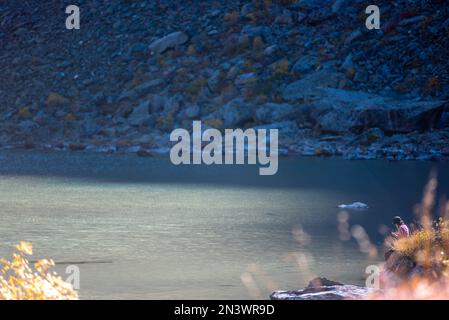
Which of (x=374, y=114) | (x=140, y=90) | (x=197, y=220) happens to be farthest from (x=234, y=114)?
(x=197, y=220)

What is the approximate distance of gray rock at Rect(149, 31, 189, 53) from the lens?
9944 cm

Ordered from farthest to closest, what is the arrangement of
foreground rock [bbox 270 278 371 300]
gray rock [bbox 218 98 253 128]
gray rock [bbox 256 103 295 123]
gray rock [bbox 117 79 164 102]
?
gray rock [bbox 117 79 164 102] → gray rock [bbox 218 98 253 128] → gray rock [bbox 256 103 295 123] → foreground rock [bbox 270 278 371 300]

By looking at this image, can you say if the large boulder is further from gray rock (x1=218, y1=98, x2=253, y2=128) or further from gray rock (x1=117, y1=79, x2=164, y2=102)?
gray rock (x1=117, y1=79, x2=164, y2=102)

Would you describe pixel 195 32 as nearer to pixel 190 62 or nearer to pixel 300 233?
pixel 190 62

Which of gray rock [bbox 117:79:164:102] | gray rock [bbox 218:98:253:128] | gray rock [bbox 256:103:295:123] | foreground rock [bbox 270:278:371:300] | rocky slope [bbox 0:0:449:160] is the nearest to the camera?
foreground rock [bbox 270:278:371:300]

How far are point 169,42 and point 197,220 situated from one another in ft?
217

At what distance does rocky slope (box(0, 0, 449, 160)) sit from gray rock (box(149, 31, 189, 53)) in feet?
0.43

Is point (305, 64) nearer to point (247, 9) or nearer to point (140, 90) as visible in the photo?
point (247, 9)

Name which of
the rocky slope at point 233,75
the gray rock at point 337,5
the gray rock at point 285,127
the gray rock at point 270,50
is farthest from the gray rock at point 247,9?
the gray rock at point 285,127

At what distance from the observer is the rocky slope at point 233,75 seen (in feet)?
259

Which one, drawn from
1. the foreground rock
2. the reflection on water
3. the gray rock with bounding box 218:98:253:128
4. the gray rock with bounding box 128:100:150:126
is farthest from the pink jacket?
the gray rock with bounding box 128:100:150:126

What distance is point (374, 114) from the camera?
7812cm

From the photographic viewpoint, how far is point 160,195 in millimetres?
45625

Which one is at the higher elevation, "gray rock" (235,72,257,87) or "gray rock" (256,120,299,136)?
"gray rock" (235,72,257,87)
